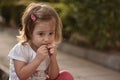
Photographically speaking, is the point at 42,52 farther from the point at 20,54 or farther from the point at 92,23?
the point at 92,23

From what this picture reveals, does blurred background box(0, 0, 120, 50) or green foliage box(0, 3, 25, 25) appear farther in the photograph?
green foliage box(0, 3, 25, 25)

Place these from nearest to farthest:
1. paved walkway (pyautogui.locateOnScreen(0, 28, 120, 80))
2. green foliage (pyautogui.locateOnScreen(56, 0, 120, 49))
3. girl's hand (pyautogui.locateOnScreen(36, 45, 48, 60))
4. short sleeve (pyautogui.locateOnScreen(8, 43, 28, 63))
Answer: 1. girl's hand (pyautogui.locateOnScreen(36, 45, 48, 60))
2. short sleeve (pyautogui.locateOnScreen(8, 43, 28, 63))
3. paved walkway (pyautogui.locateOnScreen(0, 28, 120, 80))
4. green foliage (pyautogui.locateOnScreen(56, 0, 120, 49))

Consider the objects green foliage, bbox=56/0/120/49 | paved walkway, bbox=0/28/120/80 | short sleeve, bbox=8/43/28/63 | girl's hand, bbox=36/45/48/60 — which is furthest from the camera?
green foliage, bbox=56/0/120/49

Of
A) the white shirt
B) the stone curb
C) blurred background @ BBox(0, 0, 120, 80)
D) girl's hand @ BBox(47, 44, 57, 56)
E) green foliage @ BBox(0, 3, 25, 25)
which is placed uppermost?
girl's hand @ BBox(47, 44, 57, 56)

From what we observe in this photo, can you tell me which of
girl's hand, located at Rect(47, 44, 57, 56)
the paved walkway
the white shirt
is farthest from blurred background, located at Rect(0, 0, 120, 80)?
girl's hand, located at Rect(47, 44, 57, 56)

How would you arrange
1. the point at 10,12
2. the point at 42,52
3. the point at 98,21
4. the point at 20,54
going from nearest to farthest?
the point at 42,52 < the point at 20,54 < the point at 98,21 < the point at 10,12

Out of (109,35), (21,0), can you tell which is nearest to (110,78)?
(109,35)

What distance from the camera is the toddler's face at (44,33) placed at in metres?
3.11

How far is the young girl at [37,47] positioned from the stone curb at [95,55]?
9.86 ft

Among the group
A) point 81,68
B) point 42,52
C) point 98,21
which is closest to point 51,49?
point 42,52

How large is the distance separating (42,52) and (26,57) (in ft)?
0.67

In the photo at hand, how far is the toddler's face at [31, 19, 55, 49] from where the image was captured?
122 inches

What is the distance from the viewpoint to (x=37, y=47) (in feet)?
10.7

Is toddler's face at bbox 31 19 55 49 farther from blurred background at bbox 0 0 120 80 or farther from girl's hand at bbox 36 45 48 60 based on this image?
blurred background at bbox 0 0 120 80
